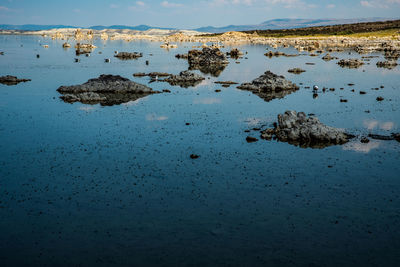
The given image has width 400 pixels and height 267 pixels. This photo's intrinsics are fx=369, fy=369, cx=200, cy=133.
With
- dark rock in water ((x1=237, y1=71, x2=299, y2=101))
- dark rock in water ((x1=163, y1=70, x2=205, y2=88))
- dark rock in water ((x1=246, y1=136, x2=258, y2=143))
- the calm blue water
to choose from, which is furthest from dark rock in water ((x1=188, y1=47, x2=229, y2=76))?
dark rock in water ((x1=246, y1=136, x2=258, y2=143))

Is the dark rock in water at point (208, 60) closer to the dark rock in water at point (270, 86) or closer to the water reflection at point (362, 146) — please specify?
the dark rock in water at point (270, 86)

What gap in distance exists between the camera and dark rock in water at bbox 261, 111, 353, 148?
39.6 m

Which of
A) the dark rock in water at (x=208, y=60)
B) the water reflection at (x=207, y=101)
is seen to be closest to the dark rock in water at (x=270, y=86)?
the water reflection at (x=207, y=101)

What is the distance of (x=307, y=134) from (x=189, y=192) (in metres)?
18.3

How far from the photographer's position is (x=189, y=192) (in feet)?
91.0

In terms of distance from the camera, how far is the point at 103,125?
4588cm

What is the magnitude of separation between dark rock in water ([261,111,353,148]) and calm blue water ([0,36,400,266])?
1.93m

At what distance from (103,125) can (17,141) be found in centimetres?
1003

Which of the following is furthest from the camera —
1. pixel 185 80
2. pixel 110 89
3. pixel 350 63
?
pixel 350 63

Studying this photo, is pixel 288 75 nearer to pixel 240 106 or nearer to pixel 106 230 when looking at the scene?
pixel 240 106

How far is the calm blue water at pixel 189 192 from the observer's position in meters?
20.8

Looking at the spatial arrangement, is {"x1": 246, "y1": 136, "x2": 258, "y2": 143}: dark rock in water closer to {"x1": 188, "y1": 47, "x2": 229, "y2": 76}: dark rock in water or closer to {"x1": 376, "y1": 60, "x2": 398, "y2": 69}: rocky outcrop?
{"x1": 188, "y1": 47, "x2": 229, "y2": 76}: dark rock in water

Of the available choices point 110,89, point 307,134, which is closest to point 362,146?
point 307,134

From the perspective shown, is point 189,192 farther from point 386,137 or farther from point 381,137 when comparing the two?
point 386,137
